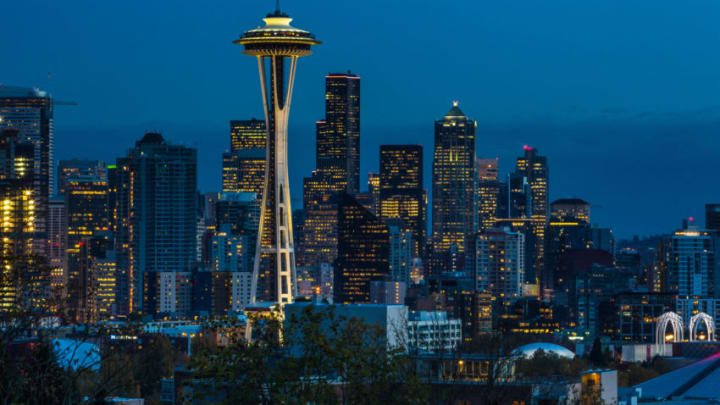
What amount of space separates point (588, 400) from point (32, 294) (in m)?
32.7

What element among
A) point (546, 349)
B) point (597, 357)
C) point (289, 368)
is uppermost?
point (289, 368)

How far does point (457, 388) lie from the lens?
50344 mm

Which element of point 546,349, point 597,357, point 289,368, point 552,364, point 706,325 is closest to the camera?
point 289,368

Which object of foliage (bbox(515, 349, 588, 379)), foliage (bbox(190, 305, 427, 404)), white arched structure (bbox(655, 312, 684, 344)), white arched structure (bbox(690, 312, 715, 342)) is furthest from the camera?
white arched structure (bbox(690, 312, 715, 342))

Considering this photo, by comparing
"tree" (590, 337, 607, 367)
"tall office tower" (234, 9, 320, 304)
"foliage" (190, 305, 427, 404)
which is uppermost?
"tall office tower" (234, 9, 320, 304)

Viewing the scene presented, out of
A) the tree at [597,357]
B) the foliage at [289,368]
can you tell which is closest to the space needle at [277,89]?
the tree at [597,357]

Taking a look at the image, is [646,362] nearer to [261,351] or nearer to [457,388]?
[457,388]

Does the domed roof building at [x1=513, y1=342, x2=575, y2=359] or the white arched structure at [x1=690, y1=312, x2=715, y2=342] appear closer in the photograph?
the domed roof building at [x1=513, y1=342, x2=575, y2=359]

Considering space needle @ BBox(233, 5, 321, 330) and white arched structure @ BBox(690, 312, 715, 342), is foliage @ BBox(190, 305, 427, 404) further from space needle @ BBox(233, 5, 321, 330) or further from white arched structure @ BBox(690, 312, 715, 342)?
white arched structure @ BBox(690, 312, 715, 342)

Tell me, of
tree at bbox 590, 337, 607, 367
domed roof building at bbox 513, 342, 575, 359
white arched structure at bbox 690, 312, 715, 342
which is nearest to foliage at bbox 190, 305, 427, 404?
domed roof building at bbox 513, 342, 575, 359

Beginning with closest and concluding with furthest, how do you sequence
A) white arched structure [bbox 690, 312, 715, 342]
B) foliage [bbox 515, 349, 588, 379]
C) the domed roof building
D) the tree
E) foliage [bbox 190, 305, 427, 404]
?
foliage [bbox 190, 305, 427, 404], foliage [bbox 515, 349, 588, 379], the domed roof building, the tree, white arched structure [bbox 690, 312, 715, 342]

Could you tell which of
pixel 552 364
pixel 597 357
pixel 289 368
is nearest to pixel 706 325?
pixel 597 357

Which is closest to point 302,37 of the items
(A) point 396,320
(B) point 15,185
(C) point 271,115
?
(C) point 271,115

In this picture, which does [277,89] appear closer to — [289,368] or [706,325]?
[706,325]
